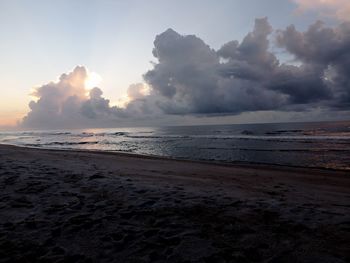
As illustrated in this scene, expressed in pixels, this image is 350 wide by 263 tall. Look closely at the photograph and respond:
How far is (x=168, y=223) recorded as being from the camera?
6.27m

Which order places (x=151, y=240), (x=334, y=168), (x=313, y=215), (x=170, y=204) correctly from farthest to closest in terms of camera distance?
(x=334, y=168)
(x=170, y=204)
(x=313, y=215)
(x=151, y=240)

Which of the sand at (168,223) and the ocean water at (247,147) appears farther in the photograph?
the ocean water at (247,147)

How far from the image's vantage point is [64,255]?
477 cm

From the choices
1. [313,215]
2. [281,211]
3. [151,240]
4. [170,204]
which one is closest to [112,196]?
[170,204]

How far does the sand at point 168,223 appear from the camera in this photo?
4.76 meters

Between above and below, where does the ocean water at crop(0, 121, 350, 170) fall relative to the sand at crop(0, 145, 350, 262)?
below

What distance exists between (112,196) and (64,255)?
3908 mm

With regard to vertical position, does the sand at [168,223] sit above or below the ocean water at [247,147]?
Result: above

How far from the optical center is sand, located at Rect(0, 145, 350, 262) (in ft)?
15.6

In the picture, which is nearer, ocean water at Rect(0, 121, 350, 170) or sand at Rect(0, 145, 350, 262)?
sand at Rect(0, 145, 350, 262)

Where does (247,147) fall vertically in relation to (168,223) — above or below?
below

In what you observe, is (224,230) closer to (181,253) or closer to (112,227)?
(181,253)

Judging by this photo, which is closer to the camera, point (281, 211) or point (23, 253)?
point (23, 253)

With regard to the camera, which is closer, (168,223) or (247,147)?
(168,223)
